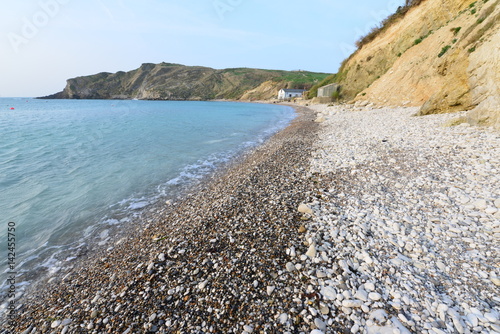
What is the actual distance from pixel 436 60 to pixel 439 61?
207cm

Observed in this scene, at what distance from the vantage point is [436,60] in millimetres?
21547

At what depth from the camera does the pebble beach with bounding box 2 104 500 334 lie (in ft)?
11.3

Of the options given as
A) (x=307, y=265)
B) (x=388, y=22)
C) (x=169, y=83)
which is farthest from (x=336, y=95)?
(x=169, y=83)

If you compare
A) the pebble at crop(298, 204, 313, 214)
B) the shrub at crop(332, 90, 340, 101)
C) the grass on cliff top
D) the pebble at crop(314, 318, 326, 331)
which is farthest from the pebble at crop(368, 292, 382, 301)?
the shrub at crop(332, 90, 340, 101)

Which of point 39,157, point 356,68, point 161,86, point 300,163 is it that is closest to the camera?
point 300,163

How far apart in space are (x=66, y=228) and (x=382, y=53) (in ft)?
153

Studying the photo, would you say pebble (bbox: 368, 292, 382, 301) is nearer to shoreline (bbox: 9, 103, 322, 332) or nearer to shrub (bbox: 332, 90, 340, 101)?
shoreline (bbox: 9, 103, 322, 332)

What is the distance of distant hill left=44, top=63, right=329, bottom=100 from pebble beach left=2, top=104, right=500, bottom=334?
158 metres

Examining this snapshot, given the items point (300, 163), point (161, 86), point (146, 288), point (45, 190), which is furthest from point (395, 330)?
point (161, 86)

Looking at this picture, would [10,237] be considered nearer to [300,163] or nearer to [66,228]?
[66,228]

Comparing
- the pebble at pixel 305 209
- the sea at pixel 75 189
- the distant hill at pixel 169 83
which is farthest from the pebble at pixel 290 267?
the distant hill at pixel 169 83

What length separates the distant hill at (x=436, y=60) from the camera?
12719 mm

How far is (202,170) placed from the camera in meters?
13.3

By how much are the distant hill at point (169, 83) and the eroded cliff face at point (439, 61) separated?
12683 centimetres
